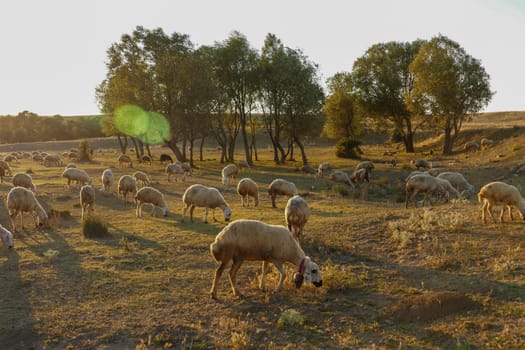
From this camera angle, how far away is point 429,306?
9.34 metres

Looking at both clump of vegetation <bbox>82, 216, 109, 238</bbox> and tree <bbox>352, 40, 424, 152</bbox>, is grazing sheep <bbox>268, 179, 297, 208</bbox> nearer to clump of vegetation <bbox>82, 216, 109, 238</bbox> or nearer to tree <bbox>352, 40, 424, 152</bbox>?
clump of vegetation <bbox>82, 216, 109, 238</bbox>

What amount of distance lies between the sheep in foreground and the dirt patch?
191 centimetres

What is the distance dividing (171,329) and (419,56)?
51.0 meters

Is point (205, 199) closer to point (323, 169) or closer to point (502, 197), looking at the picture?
point (502, 197)

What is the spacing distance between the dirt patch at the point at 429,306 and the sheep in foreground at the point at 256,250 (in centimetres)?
191

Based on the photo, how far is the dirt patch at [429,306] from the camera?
9141 millimetres

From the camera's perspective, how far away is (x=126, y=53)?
4894 centimetres

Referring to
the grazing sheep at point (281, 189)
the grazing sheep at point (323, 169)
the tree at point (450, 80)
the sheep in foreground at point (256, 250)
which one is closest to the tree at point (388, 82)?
the tree at point (450, 80)

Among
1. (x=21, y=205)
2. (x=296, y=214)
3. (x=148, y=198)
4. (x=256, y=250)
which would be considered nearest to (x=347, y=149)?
(x=148, y=198)

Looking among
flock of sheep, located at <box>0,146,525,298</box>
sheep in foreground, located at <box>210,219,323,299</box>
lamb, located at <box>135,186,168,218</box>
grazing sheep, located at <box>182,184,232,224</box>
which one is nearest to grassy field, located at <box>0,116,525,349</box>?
sheep in foreground, located at <box>210,219,323,299</box>

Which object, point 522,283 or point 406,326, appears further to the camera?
point 522,283

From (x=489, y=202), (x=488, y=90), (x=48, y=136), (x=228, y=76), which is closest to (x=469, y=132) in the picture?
(x=488, y=90)

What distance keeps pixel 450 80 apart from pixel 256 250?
46.7m

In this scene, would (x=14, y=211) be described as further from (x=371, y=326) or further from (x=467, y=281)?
(x=467, y=281)
